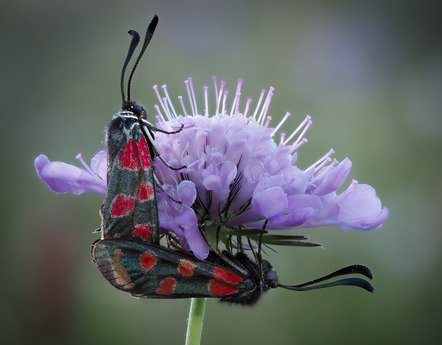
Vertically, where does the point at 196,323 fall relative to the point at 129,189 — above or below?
Answer: below

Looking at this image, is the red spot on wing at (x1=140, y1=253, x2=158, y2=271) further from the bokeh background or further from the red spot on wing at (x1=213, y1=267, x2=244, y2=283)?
the bokeh background

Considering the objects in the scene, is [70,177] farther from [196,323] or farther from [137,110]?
[196,323]

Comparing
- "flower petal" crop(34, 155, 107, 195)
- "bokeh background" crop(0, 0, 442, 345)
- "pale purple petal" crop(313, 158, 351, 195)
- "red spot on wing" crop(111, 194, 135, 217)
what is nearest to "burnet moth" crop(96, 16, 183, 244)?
"red spot on wing" crop(111, 194, 135, 217)

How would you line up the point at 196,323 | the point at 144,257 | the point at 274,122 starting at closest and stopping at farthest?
the point at 144,257 < the point at 196,323 < the point at 274,122

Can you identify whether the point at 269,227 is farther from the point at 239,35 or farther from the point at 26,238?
the point at 239,35

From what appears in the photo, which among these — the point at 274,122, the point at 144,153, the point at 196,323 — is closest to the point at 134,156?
the point at 144,153

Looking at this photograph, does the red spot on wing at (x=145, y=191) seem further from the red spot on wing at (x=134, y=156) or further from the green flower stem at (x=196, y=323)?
the green flower stem at (x=196, y=323)

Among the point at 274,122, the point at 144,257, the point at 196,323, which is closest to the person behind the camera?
the point at 144,257
